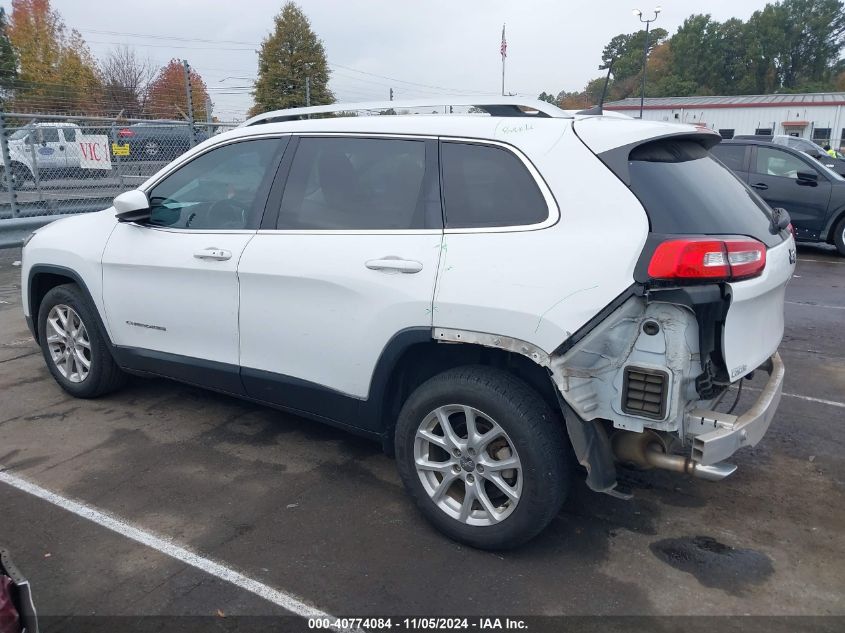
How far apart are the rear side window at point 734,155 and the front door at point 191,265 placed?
9709 millimetres

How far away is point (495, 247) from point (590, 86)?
91472 mm

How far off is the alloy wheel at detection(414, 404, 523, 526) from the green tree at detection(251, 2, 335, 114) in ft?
144

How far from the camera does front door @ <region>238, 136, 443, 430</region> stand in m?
3.27

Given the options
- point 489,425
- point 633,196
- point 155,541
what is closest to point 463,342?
point 489,425

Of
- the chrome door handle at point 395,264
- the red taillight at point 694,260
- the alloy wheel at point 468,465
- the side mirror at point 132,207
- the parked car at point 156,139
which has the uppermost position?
the parked car at point 156,139

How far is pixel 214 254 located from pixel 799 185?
1048 cm

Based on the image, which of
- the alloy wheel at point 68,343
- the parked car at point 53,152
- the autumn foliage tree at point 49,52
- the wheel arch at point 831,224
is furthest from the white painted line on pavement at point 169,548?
the autumn foliage tree at point 49,52

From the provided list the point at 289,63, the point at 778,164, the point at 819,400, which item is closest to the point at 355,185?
the point at 819,400

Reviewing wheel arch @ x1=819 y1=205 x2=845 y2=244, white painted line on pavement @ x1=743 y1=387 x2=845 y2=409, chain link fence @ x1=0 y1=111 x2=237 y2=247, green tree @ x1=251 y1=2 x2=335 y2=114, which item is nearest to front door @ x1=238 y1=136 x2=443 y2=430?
white painted line on pavement @ x1=743 y1=387 x2=845 y2=409

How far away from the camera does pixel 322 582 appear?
9.78ft

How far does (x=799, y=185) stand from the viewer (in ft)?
37.2

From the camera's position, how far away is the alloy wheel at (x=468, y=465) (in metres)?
3.07

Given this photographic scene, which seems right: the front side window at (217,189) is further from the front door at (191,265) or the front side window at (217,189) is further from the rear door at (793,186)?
the rear door at (793,186)

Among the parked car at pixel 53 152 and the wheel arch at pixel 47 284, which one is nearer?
the wheel arch at pixel 47 284
